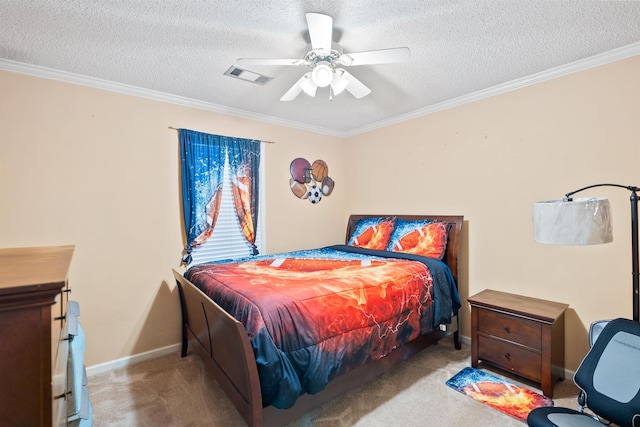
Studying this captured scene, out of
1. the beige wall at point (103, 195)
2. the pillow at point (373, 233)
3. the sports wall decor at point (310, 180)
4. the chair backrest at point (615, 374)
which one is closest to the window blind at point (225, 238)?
the beige wall at point (103, 195)

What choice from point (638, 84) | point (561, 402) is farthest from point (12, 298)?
point (638, 84)

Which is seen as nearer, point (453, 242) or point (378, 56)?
point (378, 56)

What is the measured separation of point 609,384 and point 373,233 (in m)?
2.39

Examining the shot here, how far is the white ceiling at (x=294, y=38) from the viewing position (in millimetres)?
1768

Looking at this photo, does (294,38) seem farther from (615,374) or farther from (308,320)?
(615,374)

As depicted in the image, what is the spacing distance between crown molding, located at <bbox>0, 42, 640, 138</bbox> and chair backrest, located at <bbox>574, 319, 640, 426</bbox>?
197cm

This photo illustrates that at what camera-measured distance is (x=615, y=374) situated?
1.61m

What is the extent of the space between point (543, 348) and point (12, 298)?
9.73ft

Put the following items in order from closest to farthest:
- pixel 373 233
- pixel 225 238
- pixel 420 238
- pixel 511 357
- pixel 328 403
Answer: pixel 328 403 < pixel 511 357 < pixel 420 238 < pixel 225 238 < pixel 373 233

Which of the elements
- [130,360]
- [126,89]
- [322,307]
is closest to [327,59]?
[322,307]

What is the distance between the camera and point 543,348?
89.2 inches

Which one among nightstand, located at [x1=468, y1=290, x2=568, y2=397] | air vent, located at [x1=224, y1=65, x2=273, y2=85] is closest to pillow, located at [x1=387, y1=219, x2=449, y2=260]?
nightstand, located at [x1=468, y1=290, x2=568, y2=397]

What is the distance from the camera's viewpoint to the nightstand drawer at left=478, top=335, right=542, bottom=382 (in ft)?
7.61

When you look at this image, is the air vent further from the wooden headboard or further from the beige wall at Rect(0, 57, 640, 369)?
the wooden headboard
